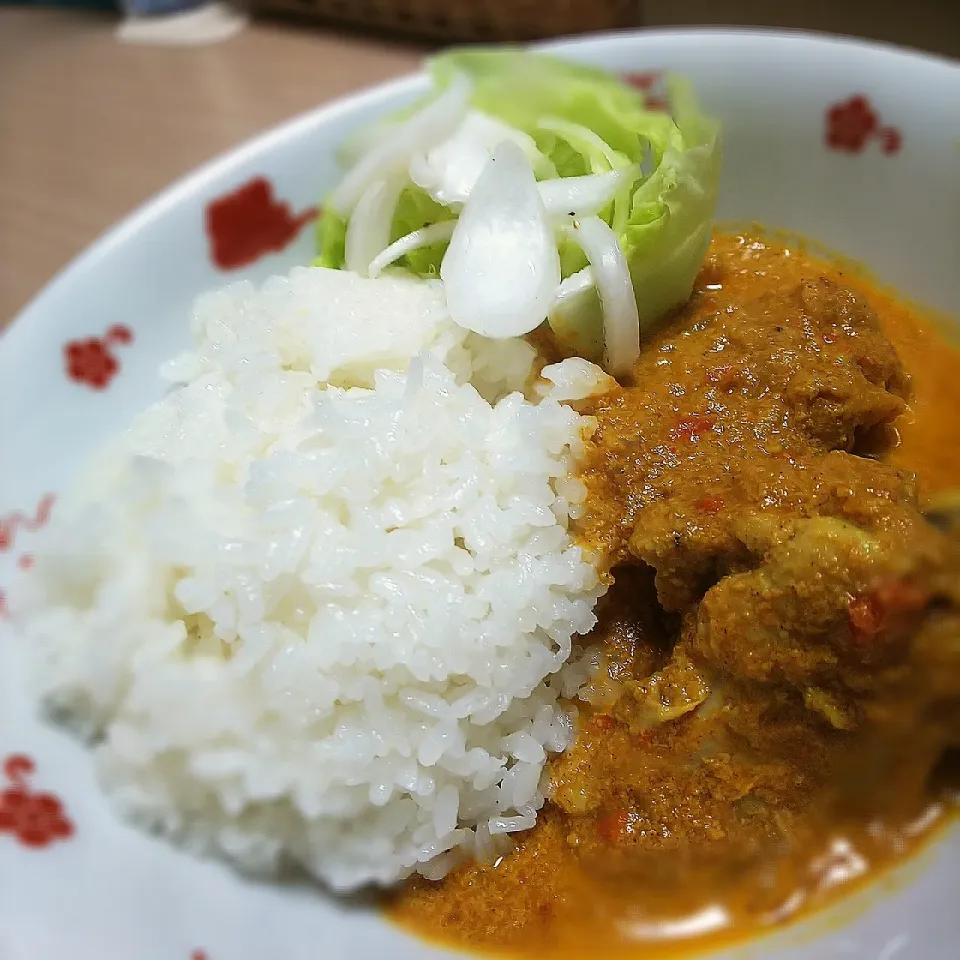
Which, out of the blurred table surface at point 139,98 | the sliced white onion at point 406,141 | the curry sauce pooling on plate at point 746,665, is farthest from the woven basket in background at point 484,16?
the curry sauce pooling on plate at point 746,665

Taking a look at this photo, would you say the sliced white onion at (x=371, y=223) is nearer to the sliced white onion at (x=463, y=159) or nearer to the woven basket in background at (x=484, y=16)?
the sliced white onion at (x=463, y=159)

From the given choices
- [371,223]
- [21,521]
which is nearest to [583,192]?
[371,223]

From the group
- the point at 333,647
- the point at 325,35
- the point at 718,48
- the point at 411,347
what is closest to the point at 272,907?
the point at 333,647

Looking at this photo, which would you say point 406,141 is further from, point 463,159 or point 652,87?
point 652,87

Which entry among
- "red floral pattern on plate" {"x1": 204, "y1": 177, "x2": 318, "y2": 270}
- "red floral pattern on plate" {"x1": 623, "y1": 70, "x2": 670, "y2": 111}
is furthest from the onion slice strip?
"red floral pattern on plate" {"x1": 204, "y1": 177, "x2": 318, "y2": 270}

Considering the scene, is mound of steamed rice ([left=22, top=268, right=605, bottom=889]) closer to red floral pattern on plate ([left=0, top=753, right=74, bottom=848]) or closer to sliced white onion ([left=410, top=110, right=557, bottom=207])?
red floral pattern on plate ([left=0, top=753, right=74, bottom=848])

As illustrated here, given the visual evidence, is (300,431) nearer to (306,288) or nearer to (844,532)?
(306,288)
